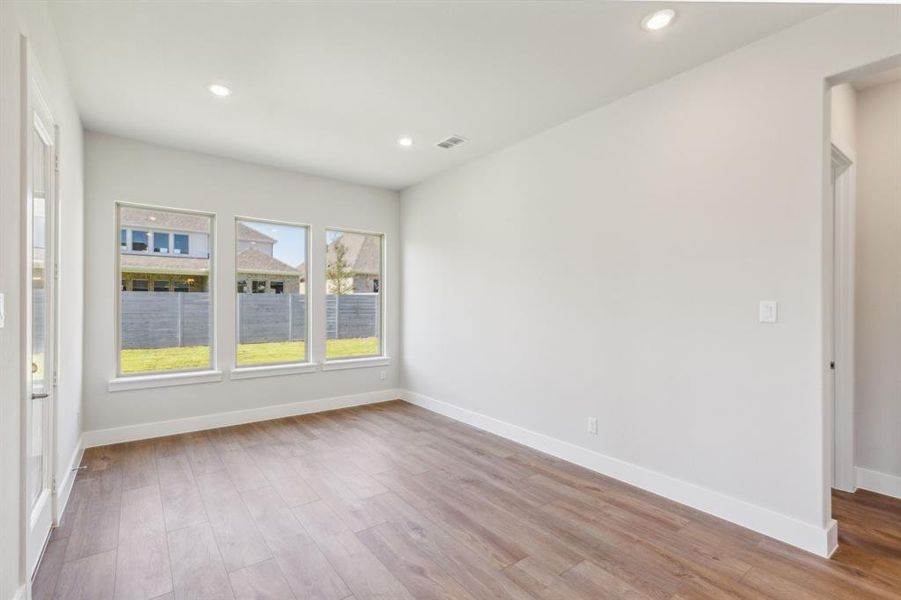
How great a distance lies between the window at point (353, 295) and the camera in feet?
17.7

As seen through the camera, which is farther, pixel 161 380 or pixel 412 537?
pixel 161 380

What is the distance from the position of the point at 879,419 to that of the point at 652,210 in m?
2.20

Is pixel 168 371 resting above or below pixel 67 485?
above

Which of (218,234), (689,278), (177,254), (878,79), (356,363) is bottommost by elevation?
(356,363)

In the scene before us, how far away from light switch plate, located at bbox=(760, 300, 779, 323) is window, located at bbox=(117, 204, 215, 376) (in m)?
4.99

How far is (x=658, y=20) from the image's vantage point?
7.61ft

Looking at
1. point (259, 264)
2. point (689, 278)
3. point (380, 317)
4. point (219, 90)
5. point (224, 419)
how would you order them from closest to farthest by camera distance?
point (689, 278) → point (219, 90) → point (224, 419) → point (259, 264) → point (380, 317)

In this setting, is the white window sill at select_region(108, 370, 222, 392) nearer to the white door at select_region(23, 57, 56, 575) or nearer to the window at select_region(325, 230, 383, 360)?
the window at select_region(325, 230, 383, 360)

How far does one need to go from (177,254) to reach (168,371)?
1.24m

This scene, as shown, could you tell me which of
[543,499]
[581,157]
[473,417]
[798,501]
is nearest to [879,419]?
[798,501]

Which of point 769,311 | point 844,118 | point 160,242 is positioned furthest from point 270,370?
point 844,118

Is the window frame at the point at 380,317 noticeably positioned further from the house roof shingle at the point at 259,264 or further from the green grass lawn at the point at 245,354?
the house roof shingle at the point at 259,264

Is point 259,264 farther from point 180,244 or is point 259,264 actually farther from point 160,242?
point 160,242
